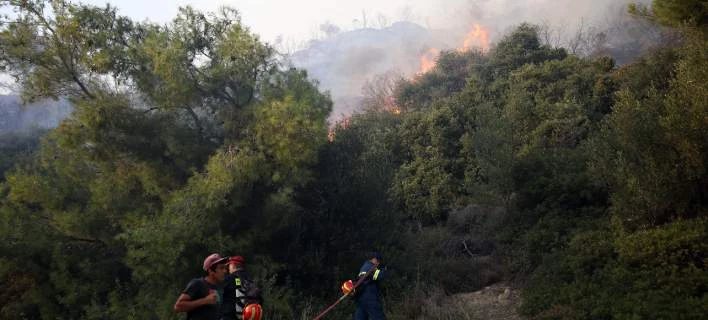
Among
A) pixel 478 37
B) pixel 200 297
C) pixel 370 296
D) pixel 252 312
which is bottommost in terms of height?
pixel 370 296

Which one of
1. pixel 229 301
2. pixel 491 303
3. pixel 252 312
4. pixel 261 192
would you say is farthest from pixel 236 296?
pixel 491 303

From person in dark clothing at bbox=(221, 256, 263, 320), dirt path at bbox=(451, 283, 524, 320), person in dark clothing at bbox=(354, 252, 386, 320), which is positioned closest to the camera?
person in dark clothing at bbox=(221, 256, 263, 320)

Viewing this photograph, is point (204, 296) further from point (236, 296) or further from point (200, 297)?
point (236, 296)

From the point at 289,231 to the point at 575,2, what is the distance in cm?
7534

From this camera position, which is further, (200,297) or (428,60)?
(428,60)

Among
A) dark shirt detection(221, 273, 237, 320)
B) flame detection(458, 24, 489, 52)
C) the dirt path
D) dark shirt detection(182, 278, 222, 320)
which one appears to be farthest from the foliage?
flame detection(458, 24, 489, 52)

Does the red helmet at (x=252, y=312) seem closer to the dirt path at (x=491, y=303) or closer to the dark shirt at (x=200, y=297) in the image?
the dark shirt at (x=200, y=297)

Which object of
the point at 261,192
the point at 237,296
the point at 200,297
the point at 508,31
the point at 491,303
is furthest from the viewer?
the point at 508,31

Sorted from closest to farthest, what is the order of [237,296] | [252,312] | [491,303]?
[252,312]
[237,296]
[491,303]

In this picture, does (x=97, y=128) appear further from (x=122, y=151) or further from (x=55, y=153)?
(x=55, y=153)

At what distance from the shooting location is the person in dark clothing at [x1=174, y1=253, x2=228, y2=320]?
4.84 m

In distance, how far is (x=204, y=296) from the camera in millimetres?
4992

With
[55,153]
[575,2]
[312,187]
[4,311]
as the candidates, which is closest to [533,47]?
[312,187]

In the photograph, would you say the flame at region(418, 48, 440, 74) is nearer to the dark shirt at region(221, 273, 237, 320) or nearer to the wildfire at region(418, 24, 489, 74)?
the wildfire at region(418, 24, 489, 74)
